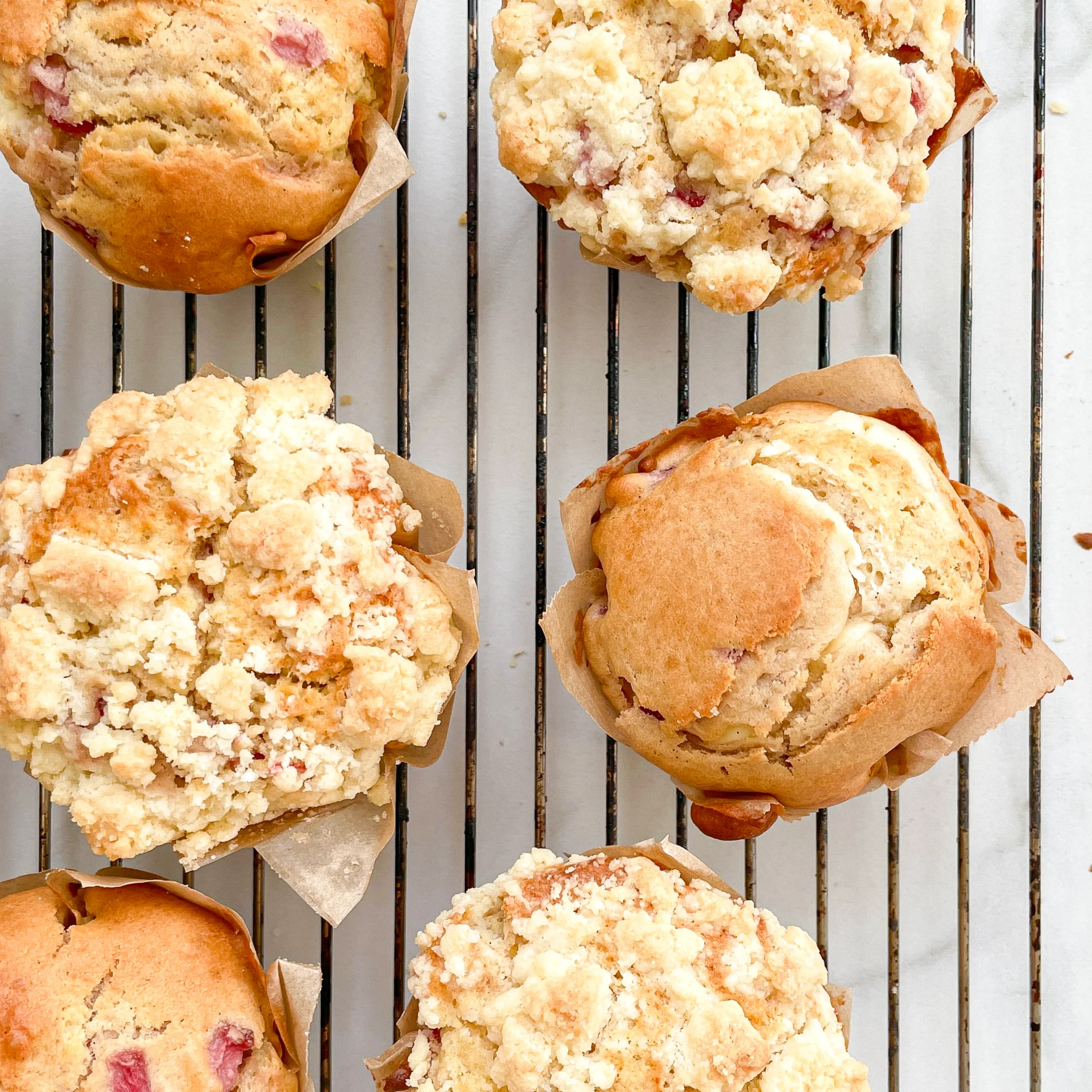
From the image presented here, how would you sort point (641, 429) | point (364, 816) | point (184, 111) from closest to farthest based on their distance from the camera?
1. point (184, 111)
2. point (364, 816)
3. point (641, 429)

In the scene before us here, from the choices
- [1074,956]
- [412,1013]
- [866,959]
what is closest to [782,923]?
[866,959]

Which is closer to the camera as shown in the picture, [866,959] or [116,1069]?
[116,1069]

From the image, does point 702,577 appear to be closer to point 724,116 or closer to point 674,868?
point 674,868

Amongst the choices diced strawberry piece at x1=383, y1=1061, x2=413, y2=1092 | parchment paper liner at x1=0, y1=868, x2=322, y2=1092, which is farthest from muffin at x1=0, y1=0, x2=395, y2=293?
diced strawberry piece at x1=383, y1=1061, x2=413, y2=1092

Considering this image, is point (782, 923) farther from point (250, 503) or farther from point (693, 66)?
point (693, 66)

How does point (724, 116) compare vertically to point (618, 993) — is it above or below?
above

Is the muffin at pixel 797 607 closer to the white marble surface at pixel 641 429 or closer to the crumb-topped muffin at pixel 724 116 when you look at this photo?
the crumb-topped muffin at pixel 724 116

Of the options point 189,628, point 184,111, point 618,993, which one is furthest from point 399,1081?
point 184,111
